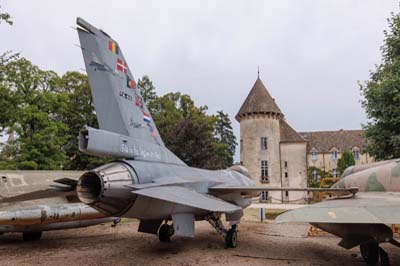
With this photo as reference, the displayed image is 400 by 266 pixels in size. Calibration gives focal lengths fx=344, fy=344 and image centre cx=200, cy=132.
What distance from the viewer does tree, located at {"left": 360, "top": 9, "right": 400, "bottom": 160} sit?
12.4 m

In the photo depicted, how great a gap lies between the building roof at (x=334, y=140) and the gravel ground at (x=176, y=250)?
1303 inches

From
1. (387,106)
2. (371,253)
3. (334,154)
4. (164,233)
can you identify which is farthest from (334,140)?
(371,253)

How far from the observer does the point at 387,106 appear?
12.7m

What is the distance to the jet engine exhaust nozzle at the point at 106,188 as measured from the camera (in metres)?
6.08

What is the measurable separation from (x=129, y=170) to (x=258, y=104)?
30.1m

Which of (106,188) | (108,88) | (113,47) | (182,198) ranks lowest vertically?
(182,198)

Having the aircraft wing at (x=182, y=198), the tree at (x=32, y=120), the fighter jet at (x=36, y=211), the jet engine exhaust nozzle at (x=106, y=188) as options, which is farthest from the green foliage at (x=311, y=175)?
the jet engine exhaust nozzle at (x=106, y=188)

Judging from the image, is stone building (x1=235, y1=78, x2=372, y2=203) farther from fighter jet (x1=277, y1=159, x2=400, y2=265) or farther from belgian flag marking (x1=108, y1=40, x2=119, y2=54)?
belgian flag marking (x1=108, y1=40, x2=119, y2=54)

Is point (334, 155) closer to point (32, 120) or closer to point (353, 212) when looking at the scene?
point (32, 120)

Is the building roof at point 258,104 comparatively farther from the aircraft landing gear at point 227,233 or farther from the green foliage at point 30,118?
the aircraft landing gear at point 227,233

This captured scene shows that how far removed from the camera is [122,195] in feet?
20.6

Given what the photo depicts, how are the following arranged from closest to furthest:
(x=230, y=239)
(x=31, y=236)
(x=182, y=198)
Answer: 1. (x=182, y=198)
2. (x=230, y=239)
3. (x=31, y=236)

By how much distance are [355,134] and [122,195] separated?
142ft

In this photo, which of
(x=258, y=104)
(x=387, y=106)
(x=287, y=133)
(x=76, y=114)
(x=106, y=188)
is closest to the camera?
(x=106, y=188)
